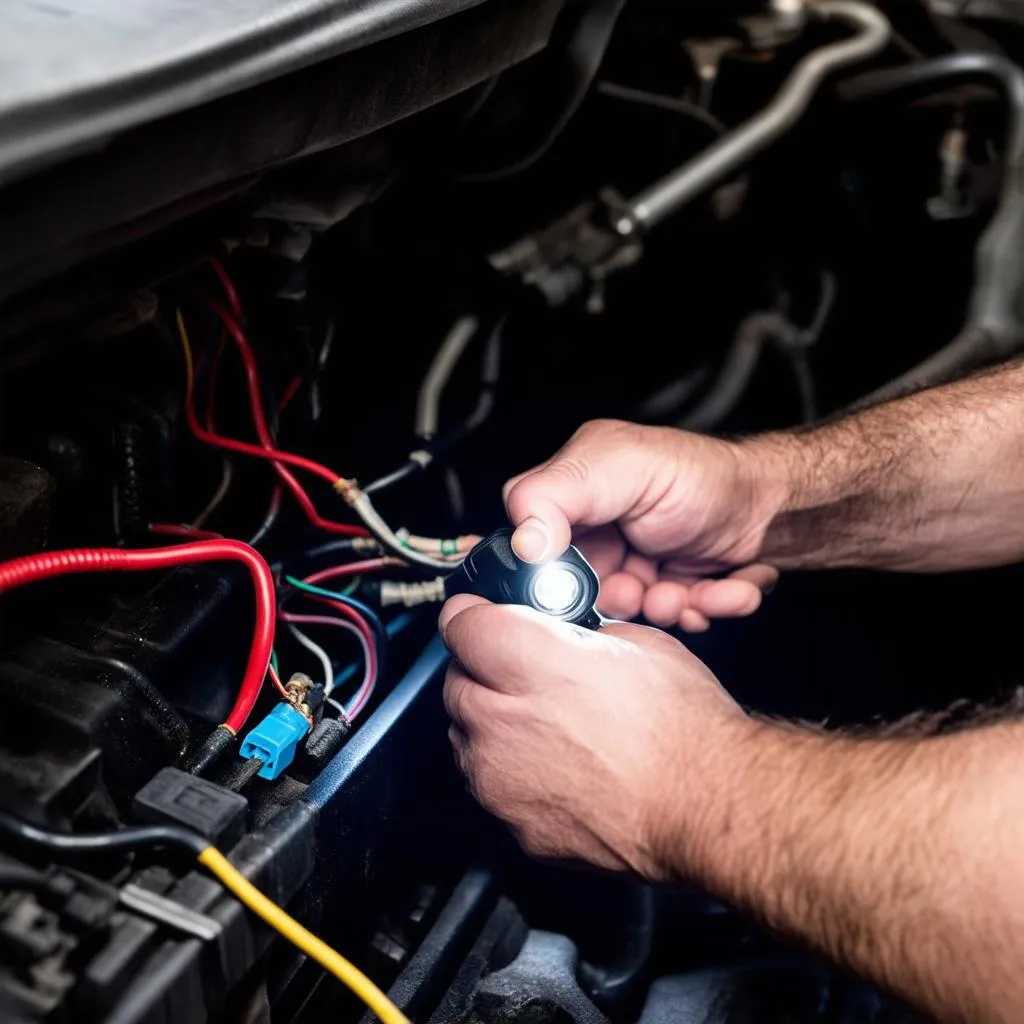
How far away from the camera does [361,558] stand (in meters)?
0.87

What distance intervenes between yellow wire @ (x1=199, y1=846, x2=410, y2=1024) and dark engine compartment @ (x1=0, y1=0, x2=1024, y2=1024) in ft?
0.04

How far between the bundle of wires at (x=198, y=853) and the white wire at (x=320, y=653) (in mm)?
213

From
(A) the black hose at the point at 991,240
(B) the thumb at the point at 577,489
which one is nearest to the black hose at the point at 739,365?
(A) the black hose at the point at 991,240

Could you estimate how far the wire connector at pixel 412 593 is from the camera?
817 mm

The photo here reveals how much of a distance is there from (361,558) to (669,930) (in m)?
0.42

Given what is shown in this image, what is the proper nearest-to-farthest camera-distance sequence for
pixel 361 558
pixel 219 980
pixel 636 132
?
pixel 219 980 < pixel 361 558 < pixel 636 132

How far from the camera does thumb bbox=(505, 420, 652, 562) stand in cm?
73

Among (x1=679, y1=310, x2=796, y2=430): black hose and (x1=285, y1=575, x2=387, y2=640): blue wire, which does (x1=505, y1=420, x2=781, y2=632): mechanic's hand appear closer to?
(x1=285, y1=575, x2=387, y2=640): blue wire

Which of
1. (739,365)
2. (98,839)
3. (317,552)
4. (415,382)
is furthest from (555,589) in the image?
(739,365)

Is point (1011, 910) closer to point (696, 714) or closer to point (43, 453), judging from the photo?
point (696, 714)

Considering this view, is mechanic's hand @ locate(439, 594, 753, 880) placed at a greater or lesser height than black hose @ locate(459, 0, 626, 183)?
lesser

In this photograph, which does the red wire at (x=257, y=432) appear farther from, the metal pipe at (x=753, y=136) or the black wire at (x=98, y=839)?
the metal pipe at (x=753, y=136)

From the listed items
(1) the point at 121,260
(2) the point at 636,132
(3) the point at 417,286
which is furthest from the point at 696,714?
(2) the point at 636,132

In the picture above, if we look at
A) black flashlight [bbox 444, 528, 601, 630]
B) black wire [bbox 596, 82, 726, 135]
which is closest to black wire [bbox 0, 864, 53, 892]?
black flashlight [bbox 444, 528, 601, 630]
